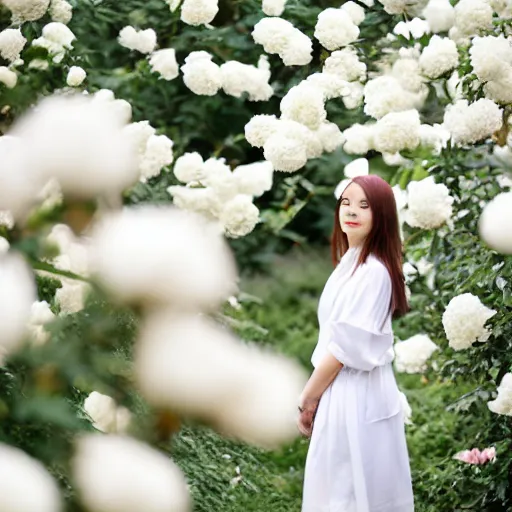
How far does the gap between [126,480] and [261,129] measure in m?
2.55

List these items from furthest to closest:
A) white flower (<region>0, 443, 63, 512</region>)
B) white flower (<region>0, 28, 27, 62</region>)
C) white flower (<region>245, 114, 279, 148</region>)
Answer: white flower (<region>245, 114, 279, 148</region>) < white flower (<region>0, 28, 27, 62</region>) < white flower (<region>0, 443, 63, 512</region>)

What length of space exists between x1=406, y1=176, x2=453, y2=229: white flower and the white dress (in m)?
0.24

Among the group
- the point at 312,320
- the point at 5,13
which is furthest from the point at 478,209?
the point at 312,320

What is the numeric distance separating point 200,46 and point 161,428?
11.4 ft

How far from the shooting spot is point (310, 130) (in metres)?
3.05

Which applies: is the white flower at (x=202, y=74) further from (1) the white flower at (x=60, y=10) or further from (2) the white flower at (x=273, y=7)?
(1) the white flower at (x=60, y=10)

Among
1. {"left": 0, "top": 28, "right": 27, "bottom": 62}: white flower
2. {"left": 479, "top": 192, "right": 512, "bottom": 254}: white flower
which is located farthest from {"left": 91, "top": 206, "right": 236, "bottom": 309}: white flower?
{"left": 0, "top": 28, "right": 27, "bottom": 62}: white flower

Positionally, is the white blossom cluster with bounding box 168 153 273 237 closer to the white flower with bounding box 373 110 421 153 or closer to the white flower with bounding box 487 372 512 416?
the white flower with bounding box 373 110 421 153

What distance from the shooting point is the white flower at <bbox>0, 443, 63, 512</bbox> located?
1.87 ft

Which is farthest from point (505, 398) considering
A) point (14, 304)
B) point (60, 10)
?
point (14, 304)

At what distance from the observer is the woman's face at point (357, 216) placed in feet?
9.38

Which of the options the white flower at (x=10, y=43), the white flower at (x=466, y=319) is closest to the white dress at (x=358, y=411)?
the white flower at (x=466, y=319)

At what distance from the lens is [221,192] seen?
3.31 m

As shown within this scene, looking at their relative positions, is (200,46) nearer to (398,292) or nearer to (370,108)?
(370,108)
